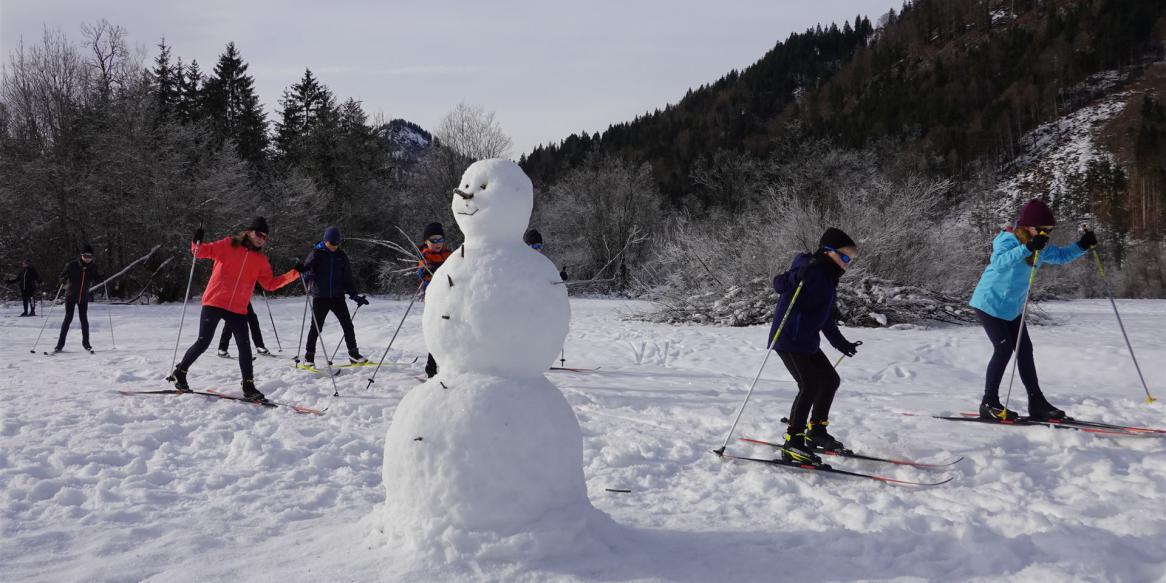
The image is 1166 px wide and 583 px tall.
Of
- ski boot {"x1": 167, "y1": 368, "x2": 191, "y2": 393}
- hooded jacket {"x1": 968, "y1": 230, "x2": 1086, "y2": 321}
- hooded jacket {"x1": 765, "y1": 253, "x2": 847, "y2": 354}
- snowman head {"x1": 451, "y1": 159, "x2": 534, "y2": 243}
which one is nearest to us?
snowman head {"x1": 451, "y1": 159, "x2": 534, "y2": 243}

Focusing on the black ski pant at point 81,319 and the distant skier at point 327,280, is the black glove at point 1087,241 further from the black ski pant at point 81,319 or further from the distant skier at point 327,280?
the black ski pant at point 81,319

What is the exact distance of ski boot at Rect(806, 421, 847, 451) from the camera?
196 inches

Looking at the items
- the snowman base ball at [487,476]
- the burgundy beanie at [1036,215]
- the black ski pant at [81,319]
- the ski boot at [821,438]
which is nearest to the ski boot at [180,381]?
the snowman base ball at [487,476]

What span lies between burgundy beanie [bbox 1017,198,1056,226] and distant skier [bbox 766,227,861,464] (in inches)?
92.3

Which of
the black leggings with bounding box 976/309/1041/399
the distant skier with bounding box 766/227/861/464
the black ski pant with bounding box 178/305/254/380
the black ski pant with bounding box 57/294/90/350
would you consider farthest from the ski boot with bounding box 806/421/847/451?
the black ski pant with bounding box 57/294/90/350

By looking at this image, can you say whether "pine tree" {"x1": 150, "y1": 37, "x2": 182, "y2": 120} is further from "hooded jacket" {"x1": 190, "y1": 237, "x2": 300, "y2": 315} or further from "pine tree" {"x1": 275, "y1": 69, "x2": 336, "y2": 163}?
"hooded jacket" {"x1": 190, "y1": 237, "x2": 300, "y2": 315}

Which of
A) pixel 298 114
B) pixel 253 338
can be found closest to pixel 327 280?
pixel 253 338

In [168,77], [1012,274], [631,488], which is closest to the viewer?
[631,488]

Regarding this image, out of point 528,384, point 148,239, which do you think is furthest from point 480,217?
point 148,239

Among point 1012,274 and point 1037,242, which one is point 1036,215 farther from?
point 1012,274

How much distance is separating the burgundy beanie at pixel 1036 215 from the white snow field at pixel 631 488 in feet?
6.23

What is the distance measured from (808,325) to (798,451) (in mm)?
965

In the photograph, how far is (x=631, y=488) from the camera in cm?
436

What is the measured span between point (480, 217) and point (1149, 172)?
235 ft
